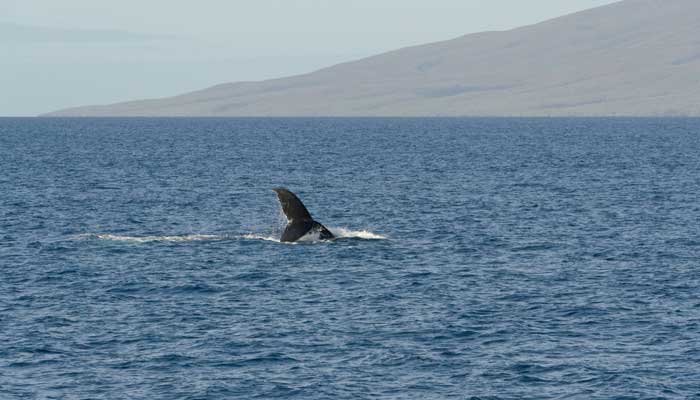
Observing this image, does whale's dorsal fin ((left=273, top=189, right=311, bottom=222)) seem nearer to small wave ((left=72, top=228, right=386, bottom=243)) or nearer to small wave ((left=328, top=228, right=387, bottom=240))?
small wave ((left=72, top=228, right=386, bottom=243))

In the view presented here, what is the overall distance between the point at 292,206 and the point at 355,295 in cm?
1150

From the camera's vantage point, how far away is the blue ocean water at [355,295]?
31.4 meters

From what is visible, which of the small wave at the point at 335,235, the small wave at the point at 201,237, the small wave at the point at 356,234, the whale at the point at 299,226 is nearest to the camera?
the whale at the point at 299,226

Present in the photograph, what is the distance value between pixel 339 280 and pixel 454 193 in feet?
142

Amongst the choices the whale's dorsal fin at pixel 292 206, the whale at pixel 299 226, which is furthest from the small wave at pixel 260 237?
the whale's dorsal fin at pixel 292 206

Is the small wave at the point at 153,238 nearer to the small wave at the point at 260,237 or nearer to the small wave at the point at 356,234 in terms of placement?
the small wave at the point at 260,237

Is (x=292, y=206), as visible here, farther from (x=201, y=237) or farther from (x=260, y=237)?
(x=201, y=237)

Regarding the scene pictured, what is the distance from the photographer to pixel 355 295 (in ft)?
141

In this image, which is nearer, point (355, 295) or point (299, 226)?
point (355, 295)

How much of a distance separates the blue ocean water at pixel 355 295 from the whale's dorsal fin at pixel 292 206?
1630 mm

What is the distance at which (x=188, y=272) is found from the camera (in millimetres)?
48156

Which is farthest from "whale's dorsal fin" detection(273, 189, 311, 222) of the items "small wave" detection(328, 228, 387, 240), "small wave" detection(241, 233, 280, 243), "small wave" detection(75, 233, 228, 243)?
"small wave" detection(75, 233, 228, 243)

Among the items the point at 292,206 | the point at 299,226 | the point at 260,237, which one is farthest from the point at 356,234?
the point at 292,206

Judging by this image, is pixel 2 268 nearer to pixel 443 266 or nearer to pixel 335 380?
pixel 443 266
